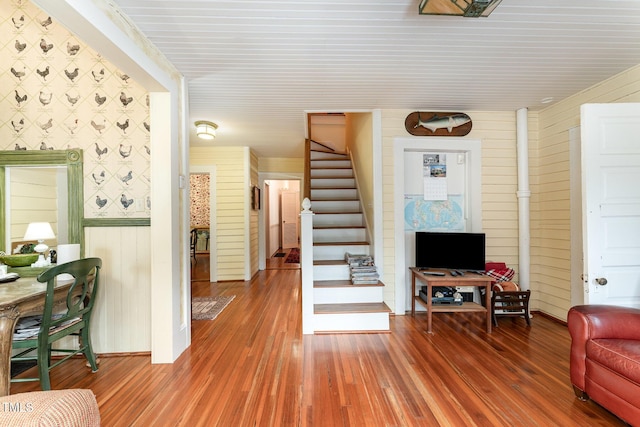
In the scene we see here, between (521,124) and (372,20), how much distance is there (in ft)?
8.80

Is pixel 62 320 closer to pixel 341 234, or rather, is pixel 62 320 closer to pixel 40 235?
pixel 40 235

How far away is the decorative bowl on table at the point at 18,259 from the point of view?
2.22 m

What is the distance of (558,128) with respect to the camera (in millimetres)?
3271

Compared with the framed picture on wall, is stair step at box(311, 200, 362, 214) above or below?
below

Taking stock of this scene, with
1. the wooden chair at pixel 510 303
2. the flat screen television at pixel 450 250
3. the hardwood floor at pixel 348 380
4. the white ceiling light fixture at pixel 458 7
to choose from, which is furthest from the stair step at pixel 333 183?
the white ceiling light fixture at pixel 458 7

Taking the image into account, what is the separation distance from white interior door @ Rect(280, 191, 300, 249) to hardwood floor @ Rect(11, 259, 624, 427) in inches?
264

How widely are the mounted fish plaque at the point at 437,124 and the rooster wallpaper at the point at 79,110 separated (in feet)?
9.54

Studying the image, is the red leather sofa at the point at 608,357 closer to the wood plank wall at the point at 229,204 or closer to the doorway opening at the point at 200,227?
the wood plank wall at the point at 229,204

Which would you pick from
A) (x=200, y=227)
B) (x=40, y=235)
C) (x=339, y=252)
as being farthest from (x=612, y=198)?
(x=200, y=227)

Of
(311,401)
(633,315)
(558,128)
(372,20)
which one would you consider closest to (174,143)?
(372,20)

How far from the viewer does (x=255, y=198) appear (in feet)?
19.0

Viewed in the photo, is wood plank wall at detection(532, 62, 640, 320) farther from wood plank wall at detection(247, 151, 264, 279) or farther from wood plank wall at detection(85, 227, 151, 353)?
wood plank wall at detection(247, 151, 264, 279)

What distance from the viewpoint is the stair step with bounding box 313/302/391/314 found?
2.93 meters

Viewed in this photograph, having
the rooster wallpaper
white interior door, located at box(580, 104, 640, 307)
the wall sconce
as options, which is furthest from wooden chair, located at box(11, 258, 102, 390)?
white interior door, located at box(580, 104, 640, 307)
